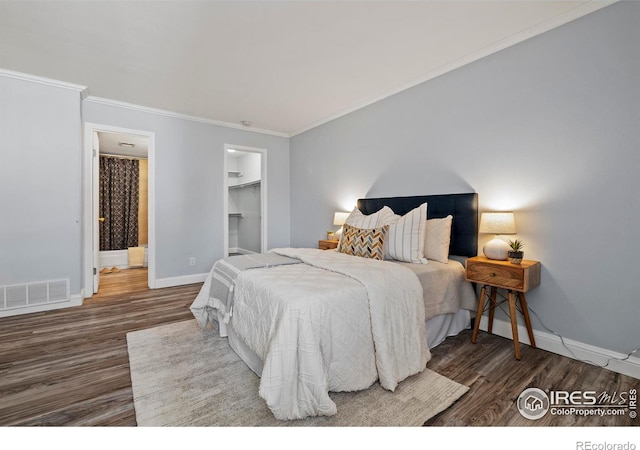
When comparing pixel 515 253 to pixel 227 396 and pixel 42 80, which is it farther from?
pixel 42 80

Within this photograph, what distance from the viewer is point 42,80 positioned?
323 cm

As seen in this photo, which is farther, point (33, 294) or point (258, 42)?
point (33, 294)

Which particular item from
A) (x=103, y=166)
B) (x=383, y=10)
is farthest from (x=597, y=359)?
(x=103, y=166)

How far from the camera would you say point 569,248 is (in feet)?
7.32

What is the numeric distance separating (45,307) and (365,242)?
11.9 ft

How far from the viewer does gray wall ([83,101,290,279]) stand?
13.8 ft

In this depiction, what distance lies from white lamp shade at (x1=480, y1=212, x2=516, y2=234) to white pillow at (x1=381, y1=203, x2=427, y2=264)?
0.52 meters

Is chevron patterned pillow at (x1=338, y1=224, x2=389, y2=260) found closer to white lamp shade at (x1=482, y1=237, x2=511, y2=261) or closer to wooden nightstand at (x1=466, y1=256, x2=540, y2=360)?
wooden nightstand at (x1=466, y1=256, x2=540, y2=360)

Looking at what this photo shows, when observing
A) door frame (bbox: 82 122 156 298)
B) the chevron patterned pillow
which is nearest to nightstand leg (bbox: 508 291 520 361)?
the chevron patterned pillow

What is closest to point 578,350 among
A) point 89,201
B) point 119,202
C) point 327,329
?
point 327,329

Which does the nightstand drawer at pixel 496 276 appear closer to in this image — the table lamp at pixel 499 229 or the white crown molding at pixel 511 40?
the table lamp at pixel 499 229

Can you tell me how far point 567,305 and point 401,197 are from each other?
1760mm

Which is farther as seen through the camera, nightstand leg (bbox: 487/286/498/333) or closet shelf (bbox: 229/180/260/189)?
closet shelf (bbox: 229/180/260/189)

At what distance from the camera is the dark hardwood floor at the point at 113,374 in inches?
61.6
